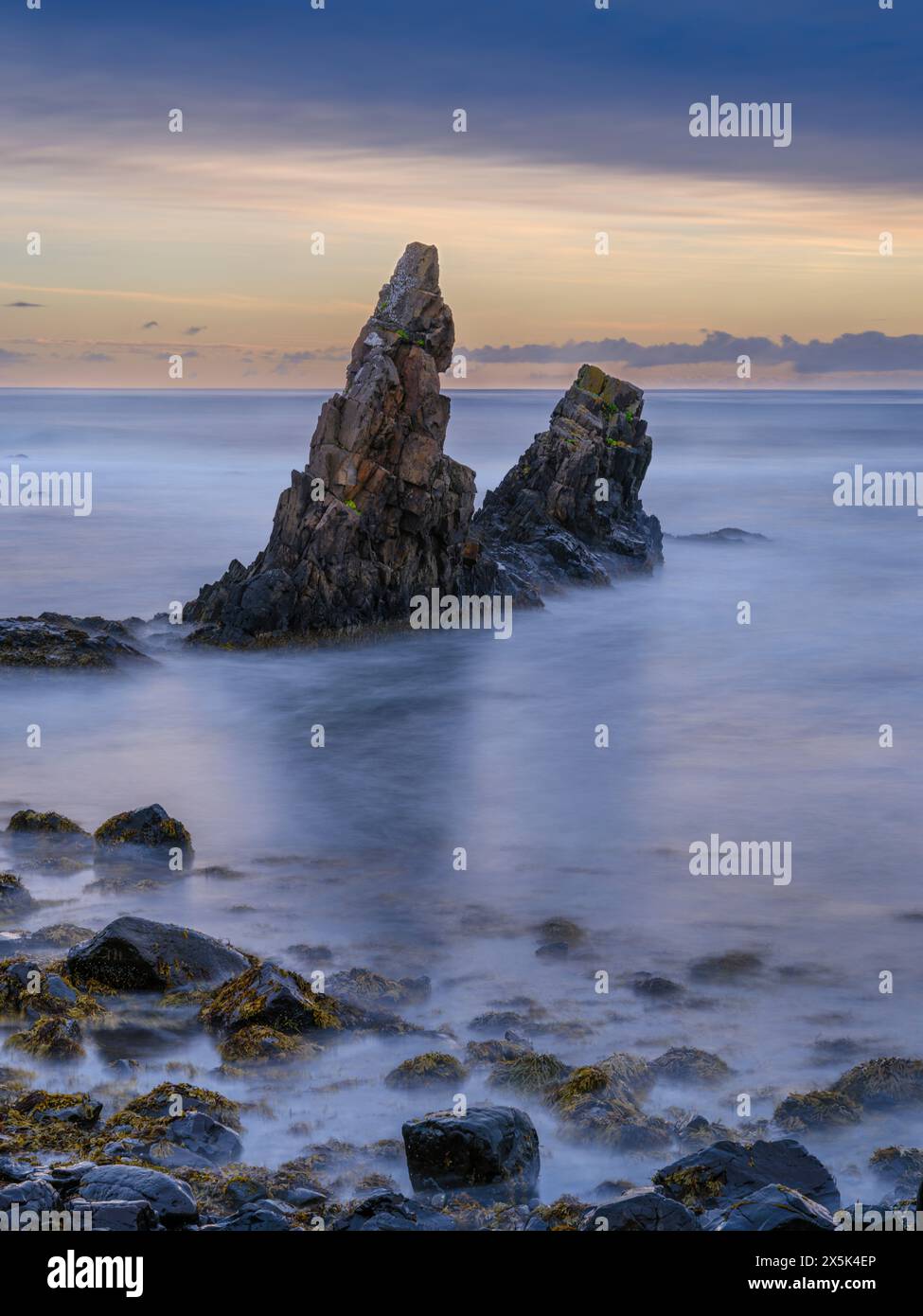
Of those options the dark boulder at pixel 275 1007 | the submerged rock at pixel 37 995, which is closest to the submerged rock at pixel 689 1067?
the dark boulder at pixel 275 1007

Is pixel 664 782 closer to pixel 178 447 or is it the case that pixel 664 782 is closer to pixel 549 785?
pixel 549 785

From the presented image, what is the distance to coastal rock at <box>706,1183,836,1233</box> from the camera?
845 centimetres

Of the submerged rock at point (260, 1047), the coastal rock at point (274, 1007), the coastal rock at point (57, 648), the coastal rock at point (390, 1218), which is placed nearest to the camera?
the coastal rock at point (390, 1218)

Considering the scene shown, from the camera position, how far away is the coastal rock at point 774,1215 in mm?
8453

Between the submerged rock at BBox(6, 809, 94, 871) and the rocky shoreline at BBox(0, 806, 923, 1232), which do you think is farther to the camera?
the submerged rock at BBox(6, 809, 94, 871)

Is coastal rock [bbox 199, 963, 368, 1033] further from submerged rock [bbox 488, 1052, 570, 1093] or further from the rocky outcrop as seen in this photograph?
the rocky outcrop

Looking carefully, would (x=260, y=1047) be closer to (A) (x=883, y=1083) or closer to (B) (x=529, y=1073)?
(B) (x=529, y=1073)

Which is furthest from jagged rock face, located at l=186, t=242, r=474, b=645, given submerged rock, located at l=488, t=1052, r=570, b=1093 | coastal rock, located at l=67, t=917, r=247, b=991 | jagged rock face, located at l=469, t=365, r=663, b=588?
submerged rock, located at l=488, t=1052, r=570, b=1093

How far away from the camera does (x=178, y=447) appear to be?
104 m

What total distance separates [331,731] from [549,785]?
4.68 metres

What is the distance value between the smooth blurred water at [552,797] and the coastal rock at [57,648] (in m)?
0.65

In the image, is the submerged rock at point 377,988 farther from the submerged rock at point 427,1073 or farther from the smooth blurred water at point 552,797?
the submerged rock at point 427,1073

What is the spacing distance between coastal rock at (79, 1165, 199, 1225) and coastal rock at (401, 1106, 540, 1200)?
1678 millimetres
